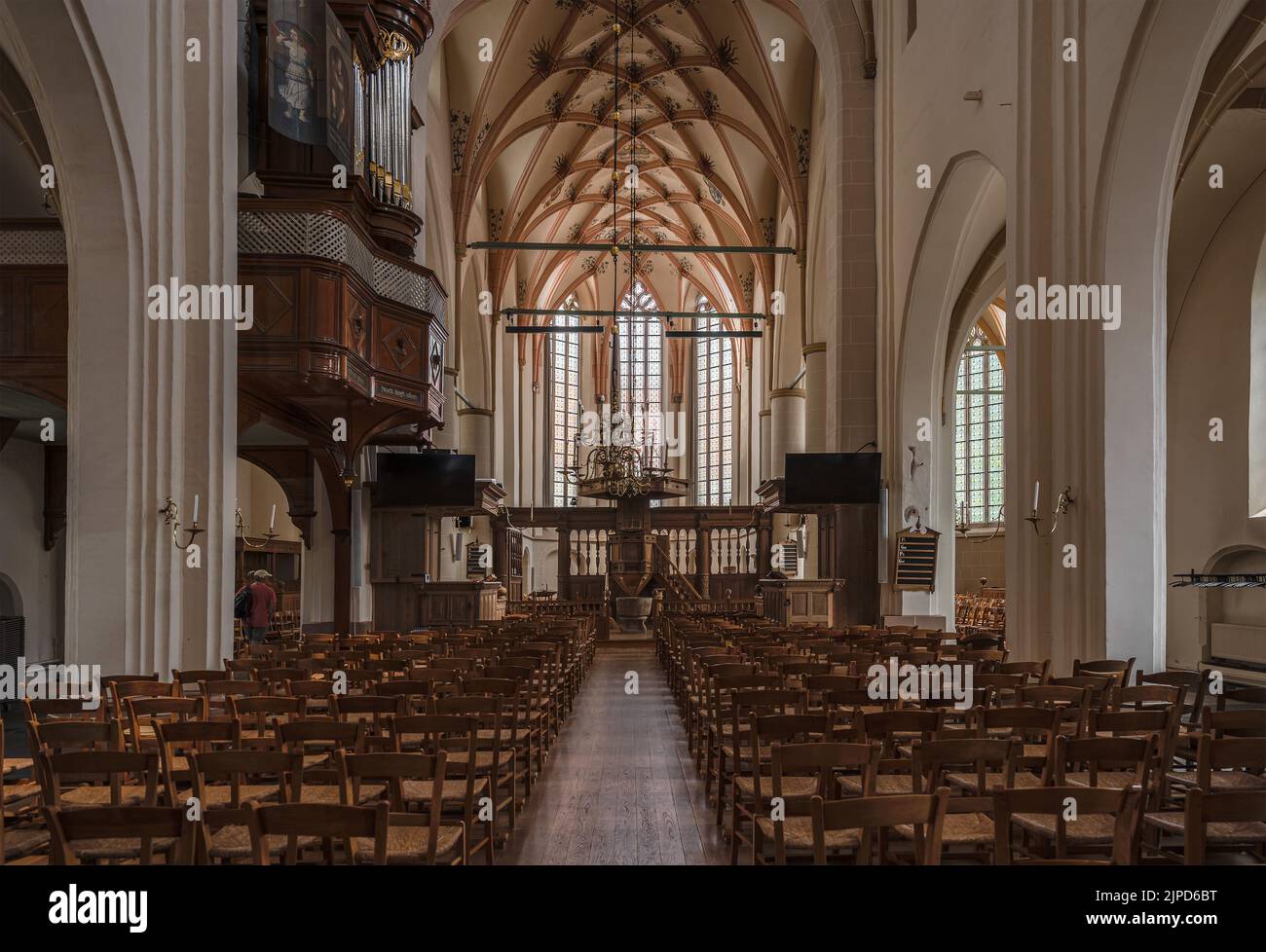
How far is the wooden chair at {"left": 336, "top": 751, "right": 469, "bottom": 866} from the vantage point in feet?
13.4

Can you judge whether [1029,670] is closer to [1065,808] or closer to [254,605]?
[1065,808]

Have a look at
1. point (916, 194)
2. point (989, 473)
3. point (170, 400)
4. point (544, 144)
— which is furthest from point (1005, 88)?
point (544, 144)

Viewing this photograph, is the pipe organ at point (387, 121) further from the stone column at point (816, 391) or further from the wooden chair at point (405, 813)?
the wooden chair at point (405, 813)

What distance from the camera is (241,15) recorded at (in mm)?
12633

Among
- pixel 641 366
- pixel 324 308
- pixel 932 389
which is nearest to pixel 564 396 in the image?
pixel 641 366

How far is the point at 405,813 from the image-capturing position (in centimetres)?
443

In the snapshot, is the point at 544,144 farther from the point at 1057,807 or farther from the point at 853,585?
the point at 1057,807

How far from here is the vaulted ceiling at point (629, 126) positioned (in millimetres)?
25750

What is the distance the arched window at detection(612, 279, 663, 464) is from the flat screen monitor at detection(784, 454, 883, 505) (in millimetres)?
22342

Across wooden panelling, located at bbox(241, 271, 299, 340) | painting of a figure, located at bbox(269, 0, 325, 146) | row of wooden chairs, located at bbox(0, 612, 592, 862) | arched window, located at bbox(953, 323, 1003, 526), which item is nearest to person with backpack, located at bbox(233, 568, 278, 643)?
wooden panelling, located at bbox(241, 271, 299, 340)

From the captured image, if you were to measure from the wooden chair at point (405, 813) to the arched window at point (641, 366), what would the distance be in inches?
1440

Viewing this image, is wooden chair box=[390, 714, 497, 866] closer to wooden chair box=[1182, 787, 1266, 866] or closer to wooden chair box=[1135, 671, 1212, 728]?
wooden chair box=[1182, 787, 1266, 866]

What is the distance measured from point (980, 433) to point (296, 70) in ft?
75.7
